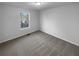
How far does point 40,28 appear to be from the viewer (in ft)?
21.7

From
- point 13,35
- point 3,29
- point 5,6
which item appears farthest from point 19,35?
point 5,6

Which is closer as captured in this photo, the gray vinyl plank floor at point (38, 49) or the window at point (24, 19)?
the gray vinyl plank floor at point (38, 49)

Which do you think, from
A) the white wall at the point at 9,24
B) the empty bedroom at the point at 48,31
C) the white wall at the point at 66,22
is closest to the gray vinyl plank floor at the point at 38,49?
the empty bedroom at the point at 48,31

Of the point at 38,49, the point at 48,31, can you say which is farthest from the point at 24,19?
the point at 38,49

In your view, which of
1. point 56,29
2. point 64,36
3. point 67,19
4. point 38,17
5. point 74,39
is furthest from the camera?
point 38,17

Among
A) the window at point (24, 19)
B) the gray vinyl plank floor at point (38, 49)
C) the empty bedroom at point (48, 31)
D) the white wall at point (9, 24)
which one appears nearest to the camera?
the gray vinyl plank floor at point (38, 49)

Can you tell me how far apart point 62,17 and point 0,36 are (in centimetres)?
387

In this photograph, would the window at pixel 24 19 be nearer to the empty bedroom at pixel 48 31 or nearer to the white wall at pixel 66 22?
the empty bedroom at pixel 48 31

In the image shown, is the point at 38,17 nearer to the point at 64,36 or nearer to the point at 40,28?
the point at 40,28

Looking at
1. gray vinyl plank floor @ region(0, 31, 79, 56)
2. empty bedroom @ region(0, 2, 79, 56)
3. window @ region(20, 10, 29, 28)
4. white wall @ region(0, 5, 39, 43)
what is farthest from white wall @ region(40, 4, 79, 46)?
white wall @ region(0, 5, 39, 43)

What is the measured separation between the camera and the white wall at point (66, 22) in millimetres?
3261

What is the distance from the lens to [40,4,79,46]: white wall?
10.7 ft

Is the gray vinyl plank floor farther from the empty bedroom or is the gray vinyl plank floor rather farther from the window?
the window

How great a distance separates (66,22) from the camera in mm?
3756
